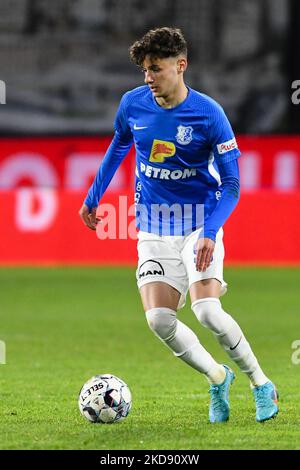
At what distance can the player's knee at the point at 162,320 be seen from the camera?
645 centimetres

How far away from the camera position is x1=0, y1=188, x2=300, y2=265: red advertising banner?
16391 mm

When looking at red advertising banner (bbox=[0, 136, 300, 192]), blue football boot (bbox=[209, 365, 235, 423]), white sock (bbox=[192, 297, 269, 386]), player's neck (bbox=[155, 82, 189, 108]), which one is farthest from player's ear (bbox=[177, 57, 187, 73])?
red advertising banner (bbox=[0, 136, 300, 192])

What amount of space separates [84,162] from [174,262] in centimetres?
1127

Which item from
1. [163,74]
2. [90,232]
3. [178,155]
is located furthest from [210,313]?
[90,232]

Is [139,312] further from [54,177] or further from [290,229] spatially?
[54,177]

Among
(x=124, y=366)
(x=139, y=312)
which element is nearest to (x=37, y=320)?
(x=139, y=312)

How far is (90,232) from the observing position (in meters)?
16.4

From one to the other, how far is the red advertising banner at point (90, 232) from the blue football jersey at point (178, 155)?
955 cm

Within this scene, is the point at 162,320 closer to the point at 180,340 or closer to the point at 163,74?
the point at 180,340

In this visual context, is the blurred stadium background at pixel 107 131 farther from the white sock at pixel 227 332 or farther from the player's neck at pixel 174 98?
the player's neck at pixel 174 98

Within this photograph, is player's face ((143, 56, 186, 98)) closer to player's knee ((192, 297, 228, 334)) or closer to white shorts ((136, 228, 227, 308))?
white shorts ((136, 228, 227, 308))

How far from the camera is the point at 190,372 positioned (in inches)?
363

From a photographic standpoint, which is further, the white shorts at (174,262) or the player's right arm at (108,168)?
the player's right arm at (108,168)

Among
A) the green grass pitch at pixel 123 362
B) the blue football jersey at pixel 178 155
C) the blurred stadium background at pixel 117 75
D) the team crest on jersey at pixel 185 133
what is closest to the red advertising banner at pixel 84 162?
the blurred stadium background at pixel 117 75
